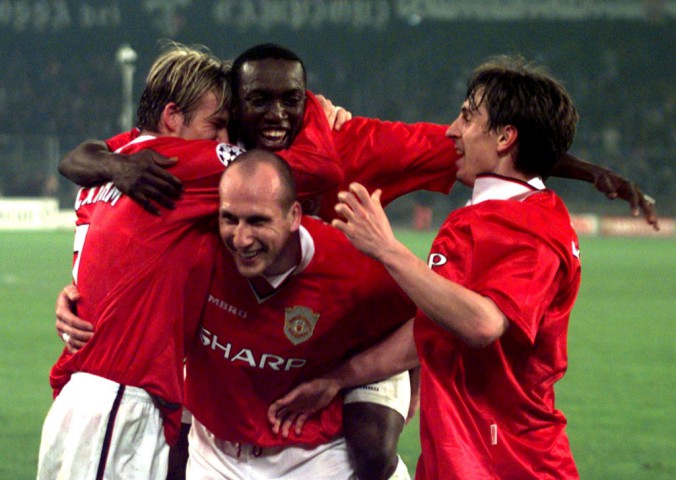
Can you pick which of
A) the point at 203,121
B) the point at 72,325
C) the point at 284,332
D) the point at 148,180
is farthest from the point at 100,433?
the point at 203,121

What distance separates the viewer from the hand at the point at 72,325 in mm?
3289

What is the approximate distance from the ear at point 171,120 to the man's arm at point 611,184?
4.52ft

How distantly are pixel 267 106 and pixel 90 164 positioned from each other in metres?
0.73

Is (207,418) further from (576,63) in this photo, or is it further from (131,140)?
(576,63)

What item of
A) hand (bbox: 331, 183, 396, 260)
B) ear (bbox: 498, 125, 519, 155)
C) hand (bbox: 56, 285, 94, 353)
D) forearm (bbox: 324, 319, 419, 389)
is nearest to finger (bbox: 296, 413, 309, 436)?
forearm (bbox: 324, 319, 419, 389)

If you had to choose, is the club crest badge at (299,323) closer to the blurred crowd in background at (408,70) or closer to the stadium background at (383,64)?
the stadium background at (383,64)

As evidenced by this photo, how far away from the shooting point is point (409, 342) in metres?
3.59

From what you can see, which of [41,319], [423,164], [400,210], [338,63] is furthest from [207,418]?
[338,63]

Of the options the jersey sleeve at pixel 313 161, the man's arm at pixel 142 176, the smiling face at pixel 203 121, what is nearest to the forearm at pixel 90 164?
the man's arm at pixel 142 176

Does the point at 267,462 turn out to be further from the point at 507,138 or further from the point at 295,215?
Answer: the point at 507,138

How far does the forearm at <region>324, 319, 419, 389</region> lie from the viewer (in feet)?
11.8

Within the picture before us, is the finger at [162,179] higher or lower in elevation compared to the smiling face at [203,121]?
lower

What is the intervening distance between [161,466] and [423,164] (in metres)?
1.61

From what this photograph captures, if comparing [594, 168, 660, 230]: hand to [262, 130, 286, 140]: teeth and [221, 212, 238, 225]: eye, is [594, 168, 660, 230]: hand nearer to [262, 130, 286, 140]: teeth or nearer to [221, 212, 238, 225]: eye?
[262, 130, 286, 140]: teeth
